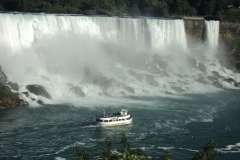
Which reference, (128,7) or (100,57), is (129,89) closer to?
(100,57)

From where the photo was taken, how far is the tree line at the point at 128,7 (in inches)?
2788

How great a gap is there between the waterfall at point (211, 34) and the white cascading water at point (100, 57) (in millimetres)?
5189

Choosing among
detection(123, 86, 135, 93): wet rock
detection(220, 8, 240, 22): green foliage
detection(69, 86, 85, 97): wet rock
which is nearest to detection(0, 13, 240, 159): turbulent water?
detection(123, 86, 135, 93): wet rock

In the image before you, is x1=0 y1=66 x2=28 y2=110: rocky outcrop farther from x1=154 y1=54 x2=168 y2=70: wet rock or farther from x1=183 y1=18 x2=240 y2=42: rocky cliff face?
x1=183 y1=18 x2=240 y2=42: rocky cliff face

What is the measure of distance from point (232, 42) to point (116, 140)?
46.8 metres

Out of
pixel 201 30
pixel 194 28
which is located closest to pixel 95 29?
pixel 194 28

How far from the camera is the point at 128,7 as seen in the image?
8619cm

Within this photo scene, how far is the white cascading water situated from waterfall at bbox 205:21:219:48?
204 inches

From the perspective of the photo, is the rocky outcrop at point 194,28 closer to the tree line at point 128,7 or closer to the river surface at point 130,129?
the tree line at point 128,7

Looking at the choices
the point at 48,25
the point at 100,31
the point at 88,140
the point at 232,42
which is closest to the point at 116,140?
the point at 88,140

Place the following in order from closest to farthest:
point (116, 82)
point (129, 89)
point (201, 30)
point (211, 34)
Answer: point (129, 89) → point (116, 82) → point (201, 30) → point (211, 34)

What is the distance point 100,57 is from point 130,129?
78.5ft

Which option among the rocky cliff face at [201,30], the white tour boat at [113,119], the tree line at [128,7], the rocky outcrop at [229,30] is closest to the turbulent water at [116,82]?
the white tour boat at [113,119]

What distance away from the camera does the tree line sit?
232ft
